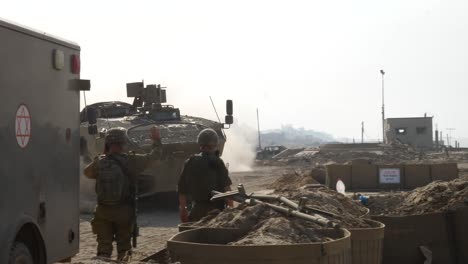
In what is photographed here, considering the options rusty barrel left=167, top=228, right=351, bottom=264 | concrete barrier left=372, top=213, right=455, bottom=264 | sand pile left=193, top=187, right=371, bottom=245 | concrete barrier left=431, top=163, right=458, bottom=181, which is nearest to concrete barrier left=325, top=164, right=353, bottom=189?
concrete barrier left=431, top=163, right=458, bottom=181

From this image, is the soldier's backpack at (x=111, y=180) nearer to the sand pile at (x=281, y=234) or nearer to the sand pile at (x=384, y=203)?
the sand pile at (x=281, y=234)

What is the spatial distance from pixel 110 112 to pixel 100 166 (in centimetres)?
1053

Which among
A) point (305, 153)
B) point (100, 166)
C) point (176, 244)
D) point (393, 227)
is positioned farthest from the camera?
point (305, 153)

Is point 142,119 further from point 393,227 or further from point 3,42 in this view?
point 3,42

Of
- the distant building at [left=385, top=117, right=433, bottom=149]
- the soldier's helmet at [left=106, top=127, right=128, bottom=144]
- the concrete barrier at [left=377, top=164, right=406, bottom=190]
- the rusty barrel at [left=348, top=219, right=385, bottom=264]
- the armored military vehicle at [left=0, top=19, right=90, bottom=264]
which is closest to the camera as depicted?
the armored military vehicle at [left=0, top=19, right=90, bottom=264]

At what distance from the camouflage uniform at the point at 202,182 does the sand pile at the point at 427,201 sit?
251 centimetres

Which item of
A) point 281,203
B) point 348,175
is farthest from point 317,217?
point 348,175

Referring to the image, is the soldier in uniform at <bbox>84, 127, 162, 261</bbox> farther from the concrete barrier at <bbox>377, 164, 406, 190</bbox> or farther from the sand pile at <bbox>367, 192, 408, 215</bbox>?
the concrete barrier at <bbox>377, 164, 406, 190</bbox>

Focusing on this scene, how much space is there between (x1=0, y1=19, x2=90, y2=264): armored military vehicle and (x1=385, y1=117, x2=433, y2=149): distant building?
47.3m

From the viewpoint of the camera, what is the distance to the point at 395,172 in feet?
45.6

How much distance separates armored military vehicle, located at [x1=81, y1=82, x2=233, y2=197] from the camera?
15.2 meters

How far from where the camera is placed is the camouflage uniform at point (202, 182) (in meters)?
7.54

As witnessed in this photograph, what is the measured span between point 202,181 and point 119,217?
0.90 meters

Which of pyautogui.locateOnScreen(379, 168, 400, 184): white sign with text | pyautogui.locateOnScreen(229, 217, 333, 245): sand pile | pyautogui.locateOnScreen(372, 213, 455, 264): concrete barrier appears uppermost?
pyautogui.locateOnScreen(229, 217, 333, 245): sand pile
